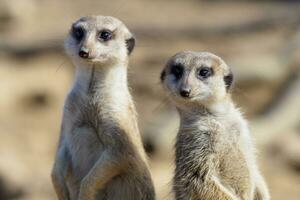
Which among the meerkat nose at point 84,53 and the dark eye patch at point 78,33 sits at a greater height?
the dark eye patch at point 78,33

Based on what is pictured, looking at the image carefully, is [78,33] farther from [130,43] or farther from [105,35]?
[130,43]

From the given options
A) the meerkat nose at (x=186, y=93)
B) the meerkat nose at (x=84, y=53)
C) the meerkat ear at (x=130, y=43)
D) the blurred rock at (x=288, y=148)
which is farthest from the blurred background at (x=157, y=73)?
the meerkat nose at (x=186, y=93)

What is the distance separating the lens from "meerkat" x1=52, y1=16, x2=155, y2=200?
516 cm

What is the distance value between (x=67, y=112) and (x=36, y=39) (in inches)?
418

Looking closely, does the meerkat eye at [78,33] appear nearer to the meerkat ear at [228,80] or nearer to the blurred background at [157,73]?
the meerkat ear at [228,80]

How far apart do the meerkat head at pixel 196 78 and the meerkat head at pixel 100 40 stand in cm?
29

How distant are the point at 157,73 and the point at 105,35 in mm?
8697

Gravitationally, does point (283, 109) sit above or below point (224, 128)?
below

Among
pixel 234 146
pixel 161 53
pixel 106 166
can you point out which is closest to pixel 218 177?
pixel 234 146

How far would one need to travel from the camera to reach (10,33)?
54.0ft

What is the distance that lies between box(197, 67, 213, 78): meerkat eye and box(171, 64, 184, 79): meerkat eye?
9 centimetres

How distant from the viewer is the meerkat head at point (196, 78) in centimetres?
505

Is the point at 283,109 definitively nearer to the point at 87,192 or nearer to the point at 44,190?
the point at 44,190

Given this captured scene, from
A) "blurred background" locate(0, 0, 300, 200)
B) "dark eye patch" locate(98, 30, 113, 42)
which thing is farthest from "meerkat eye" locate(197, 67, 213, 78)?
"blurred background" locate(0, 0, 300, 200)
